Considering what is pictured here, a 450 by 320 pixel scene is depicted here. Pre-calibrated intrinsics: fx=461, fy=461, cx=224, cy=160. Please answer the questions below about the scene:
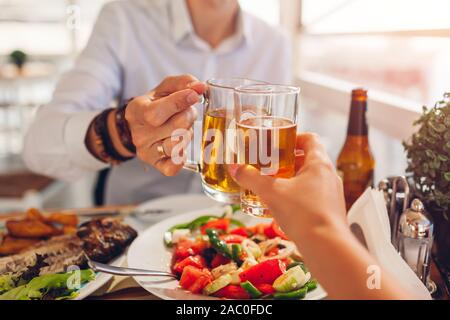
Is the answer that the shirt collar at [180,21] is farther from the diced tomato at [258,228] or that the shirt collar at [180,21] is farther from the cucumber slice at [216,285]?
the cucumber slice at [216,285]

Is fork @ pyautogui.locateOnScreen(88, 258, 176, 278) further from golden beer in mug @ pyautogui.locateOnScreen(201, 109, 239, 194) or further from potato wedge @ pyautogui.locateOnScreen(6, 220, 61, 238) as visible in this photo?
potato wedge @ pyautogui.locateOnScreen(6, 220, 61, 238)

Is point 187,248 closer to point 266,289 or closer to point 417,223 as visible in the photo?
point 266,289

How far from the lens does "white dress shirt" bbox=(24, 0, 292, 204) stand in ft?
4.98

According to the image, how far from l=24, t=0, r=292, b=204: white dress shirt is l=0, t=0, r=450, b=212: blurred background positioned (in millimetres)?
355

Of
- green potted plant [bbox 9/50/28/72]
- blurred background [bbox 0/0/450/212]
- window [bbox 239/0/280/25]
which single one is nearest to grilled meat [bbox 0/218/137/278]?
blurred background [bbox 0/0/450/212]

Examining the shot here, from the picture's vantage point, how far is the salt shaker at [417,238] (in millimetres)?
749

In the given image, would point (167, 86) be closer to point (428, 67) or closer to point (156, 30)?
point (156, 30)

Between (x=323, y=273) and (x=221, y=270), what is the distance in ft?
1.11

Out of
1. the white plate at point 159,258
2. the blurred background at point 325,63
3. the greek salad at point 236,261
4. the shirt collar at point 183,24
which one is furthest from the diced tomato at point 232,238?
the shirt collar at point 183,24

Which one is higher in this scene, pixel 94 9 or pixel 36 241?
pixel 94 9

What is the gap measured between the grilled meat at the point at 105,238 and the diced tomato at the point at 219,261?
0.67 ft

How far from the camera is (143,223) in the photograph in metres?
1.14
